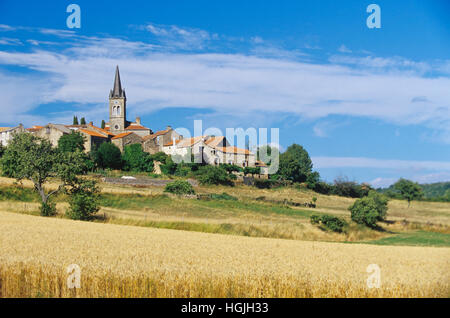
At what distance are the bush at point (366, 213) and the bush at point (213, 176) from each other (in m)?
31.7

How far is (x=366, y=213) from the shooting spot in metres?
52.8

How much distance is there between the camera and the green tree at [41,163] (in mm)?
44875

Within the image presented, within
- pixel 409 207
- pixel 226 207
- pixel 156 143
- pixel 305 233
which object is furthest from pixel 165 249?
pixel 156 143

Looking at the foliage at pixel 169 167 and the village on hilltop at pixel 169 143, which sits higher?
the village on hilltop at pixel 169 143

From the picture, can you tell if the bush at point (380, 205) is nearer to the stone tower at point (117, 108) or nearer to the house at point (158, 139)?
the house at point (158, 139)

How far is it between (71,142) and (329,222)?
62.5 meters

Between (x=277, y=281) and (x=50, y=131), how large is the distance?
3890 inches

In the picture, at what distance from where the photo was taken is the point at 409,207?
77.5 metres

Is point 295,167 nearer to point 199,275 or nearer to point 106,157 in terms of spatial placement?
point 106,157

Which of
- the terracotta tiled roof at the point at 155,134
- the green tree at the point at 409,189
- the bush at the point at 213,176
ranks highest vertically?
the terracotta tiled roof at the point at 155,134

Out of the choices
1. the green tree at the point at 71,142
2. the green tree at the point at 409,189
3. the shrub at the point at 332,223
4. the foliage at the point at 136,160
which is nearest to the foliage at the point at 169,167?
the foliage at the point at 136,160

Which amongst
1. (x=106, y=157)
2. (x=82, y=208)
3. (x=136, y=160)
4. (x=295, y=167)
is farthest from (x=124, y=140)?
(x=82, y=208)

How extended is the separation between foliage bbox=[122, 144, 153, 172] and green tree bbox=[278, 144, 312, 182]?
2809 centimetres
